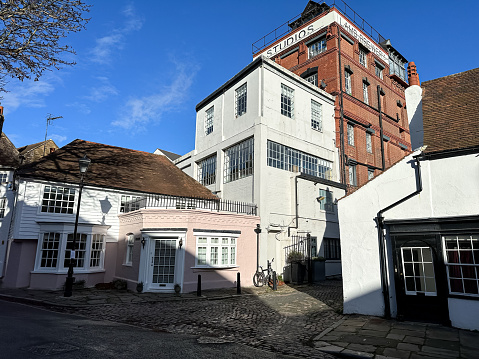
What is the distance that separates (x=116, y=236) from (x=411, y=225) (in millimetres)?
15105

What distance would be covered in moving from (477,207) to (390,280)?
9.79 feet

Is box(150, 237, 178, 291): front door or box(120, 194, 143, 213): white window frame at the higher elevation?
box(120, 194, 143, 213): white window frame

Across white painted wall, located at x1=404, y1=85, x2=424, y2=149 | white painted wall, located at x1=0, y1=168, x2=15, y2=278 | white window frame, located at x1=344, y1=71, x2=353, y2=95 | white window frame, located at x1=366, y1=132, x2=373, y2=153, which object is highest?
white window frame, located at x1=344, y1=71, x2=353, y2=95

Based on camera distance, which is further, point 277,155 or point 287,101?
point 287,101

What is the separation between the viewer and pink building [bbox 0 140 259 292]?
48.4 ft

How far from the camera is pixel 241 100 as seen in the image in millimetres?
22031

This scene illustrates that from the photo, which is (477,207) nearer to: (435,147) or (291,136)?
(435,147)

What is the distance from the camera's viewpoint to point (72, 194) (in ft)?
57.2

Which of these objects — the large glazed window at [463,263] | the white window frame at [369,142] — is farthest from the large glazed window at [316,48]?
the large glazed window at [463,263]

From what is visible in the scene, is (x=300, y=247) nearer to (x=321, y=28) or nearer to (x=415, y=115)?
(x=415, y=115)

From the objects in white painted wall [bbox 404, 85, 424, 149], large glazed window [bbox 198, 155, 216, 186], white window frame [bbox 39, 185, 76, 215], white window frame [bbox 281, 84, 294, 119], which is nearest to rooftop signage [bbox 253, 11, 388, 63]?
white window frame [bbox 281, 84, 294, 119]

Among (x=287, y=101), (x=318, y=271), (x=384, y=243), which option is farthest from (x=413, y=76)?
(x=318, y=271)

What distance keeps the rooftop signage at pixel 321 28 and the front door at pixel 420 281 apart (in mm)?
24176

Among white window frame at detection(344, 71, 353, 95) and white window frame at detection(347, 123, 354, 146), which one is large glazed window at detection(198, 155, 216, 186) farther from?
white window frame at detection(344, 71, 353, 95)
